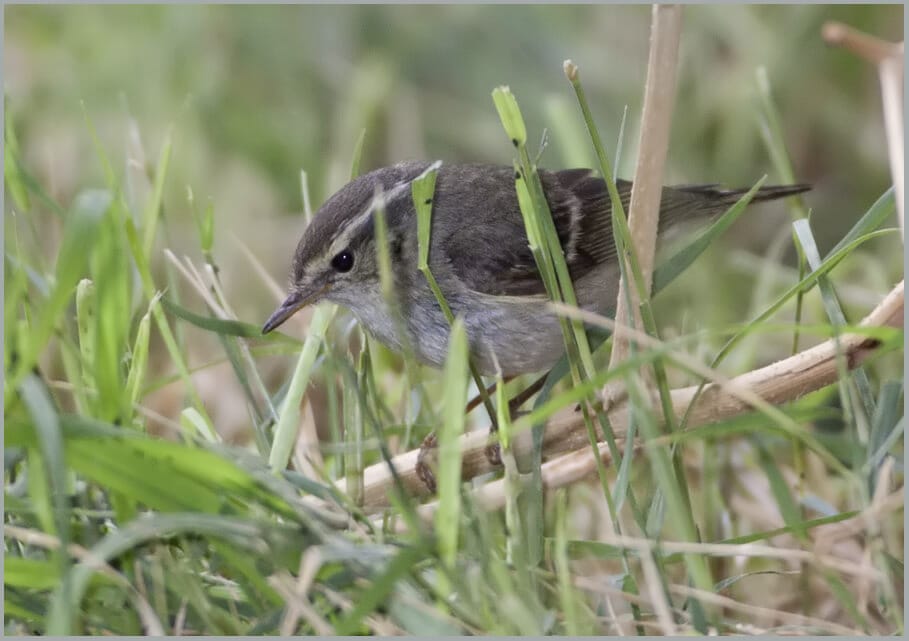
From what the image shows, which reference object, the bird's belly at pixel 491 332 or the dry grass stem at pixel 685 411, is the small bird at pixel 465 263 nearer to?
the bird's belly at pixel 491 332

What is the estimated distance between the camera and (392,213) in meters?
3.10

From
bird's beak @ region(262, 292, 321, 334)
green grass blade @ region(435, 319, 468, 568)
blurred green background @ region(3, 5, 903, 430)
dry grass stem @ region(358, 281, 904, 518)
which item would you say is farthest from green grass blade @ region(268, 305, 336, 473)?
blurred green background @ region(3, 5, 903, 430)

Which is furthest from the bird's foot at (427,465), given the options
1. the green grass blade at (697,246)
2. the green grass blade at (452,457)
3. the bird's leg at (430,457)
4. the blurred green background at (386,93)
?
the blurred green background at (386,93)

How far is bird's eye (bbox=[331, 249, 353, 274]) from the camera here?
2.98m

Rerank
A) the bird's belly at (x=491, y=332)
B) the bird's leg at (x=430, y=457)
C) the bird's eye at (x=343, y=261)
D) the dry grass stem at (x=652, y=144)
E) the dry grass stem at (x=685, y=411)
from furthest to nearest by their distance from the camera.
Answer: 1. the bird's eye at (x=343, y=261)
2. the bird's belly at (x=491, y=332)
3. the bird's leg at (x=430, y=457)
4. the dry grass stem at (x=685, y=411)
5. the dry grass stem at (x=652, y=144)

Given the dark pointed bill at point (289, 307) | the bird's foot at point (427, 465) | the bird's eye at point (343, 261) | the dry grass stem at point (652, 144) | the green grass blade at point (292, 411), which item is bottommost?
the bird's foot at point (427, 465)

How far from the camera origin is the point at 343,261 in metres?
2.99

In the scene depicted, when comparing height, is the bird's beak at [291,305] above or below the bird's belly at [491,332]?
above

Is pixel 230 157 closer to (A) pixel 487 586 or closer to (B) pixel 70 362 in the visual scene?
(B) pixel 70 362

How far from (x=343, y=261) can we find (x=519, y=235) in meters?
0.53

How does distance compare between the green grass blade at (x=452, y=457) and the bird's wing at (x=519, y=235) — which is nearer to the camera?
the green grass blade at (x=452, y=457)

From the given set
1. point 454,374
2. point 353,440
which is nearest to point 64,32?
point 353,440

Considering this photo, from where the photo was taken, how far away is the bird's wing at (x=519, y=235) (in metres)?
3.04

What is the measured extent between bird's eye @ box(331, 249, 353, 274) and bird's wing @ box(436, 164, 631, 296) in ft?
0.90
